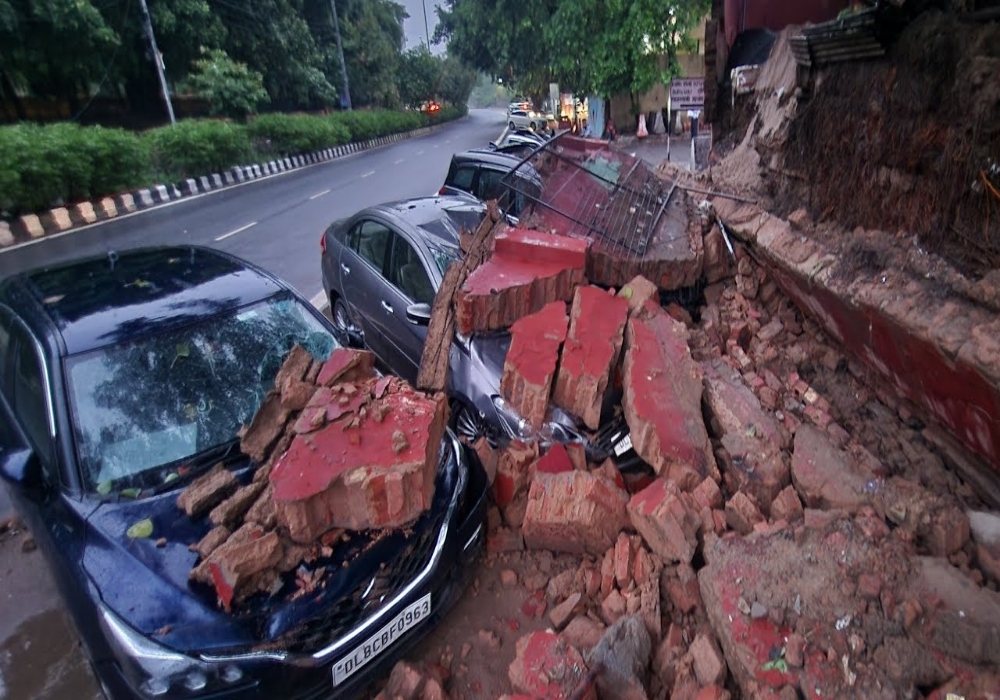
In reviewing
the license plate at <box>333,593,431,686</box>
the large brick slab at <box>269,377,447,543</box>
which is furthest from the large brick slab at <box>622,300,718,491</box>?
the license plate at <box>333,593,431,686</box>

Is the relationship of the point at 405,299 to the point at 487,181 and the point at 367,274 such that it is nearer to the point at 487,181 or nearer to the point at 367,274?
the point at 367,274

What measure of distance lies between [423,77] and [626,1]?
112ft

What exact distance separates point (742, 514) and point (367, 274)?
143 inches

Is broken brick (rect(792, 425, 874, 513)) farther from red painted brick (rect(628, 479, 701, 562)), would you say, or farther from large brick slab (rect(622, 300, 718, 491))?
red painted brick (rect(628, 479, 701, 562))

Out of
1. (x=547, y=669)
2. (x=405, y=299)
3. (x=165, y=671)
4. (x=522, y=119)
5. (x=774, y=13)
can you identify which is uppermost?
(x=774, y=13)

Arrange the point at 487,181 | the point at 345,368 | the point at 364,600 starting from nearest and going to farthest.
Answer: the point at 364,600 < the point at 345,368 < the point at 487,181

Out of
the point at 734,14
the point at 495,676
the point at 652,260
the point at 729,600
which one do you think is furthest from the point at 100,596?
the point at 734,14

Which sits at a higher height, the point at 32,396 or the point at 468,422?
the point at 32,396

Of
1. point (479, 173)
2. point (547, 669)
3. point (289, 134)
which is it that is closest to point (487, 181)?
point (479, 173)

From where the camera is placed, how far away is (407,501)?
2.69m

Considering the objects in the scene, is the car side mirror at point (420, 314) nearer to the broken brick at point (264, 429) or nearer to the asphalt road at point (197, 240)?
the broken brick at point (264, 429)

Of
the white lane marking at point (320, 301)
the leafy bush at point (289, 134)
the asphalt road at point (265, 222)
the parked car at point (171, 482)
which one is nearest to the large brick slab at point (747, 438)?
the parked car at point (171, 482)

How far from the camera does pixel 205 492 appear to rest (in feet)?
8.71

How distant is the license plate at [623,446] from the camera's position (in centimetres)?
359
